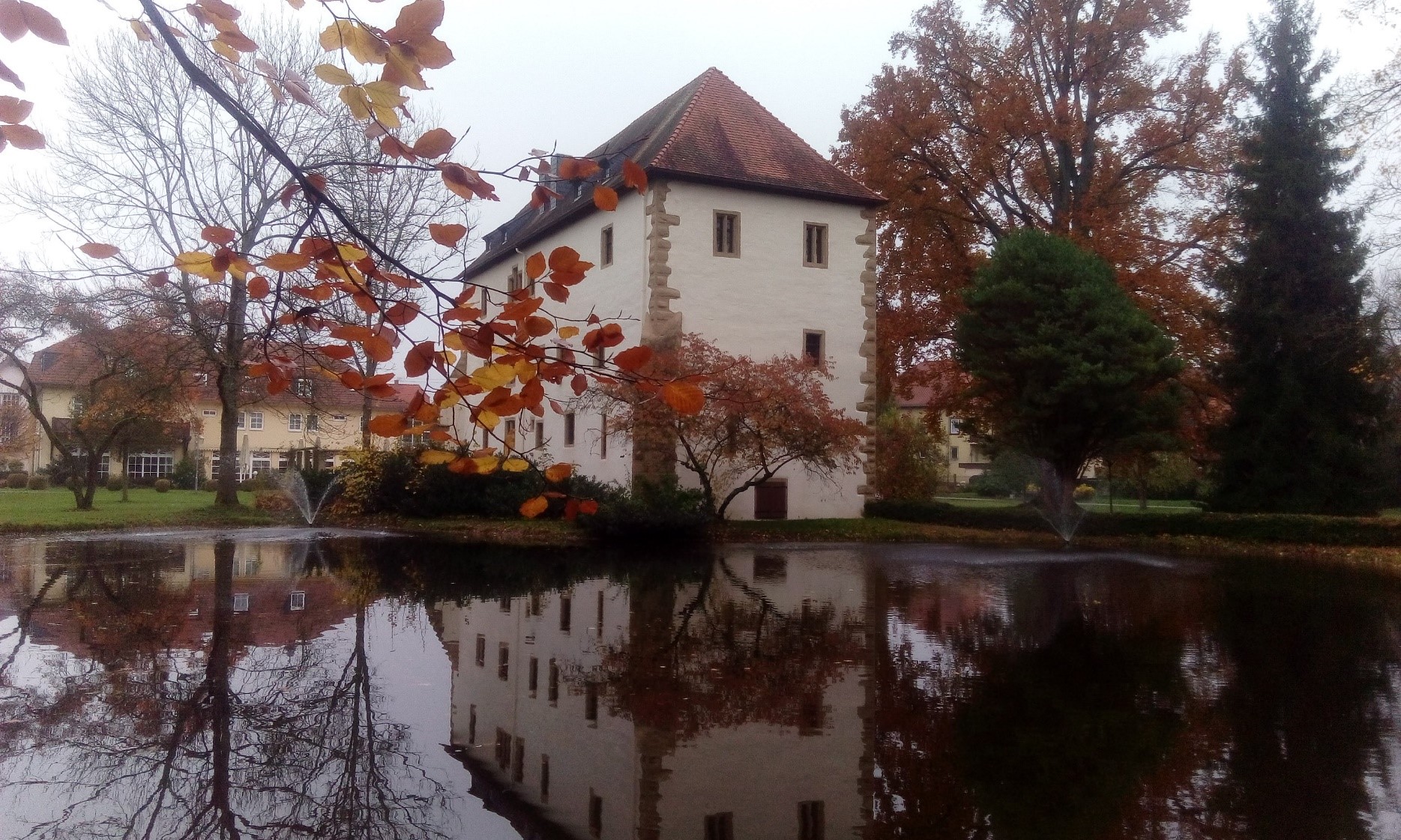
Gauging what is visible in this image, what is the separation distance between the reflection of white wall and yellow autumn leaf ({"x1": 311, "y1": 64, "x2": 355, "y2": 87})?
3.18m

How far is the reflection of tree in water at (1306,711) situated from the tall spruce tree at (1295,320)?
12.4m

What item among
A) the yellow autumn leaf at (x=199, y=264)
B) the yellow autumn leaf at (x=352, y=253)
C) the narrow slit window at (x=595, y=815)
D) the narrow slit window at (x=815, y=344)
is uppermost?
the narrow slit window at (x=815, y=344)

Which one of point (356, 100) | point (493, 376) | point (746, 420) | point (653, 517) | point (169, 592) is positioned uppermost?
point (746, 420)

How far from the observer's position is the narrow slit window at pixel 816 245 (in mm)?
26750

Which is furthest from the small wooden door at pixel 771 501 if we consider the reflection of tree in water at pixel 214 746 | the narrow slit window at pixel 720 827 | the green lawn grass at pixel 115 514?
the narrow slit window at pixel 720 827

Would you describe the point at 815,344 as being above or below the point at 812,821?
above

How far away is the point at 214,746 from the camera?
18.4ft

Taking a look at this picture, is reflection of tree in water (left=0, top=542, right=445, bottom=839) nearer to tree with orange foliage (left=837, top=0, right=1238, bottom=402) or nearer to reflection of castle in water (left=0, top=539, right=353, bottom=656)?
reflection of castle in water (left=0, top=539, right=353, bottom=656)

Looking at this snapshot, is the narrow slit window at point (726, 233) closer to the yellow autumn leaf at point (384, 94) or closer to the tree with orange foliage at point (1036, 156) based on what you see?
the tree with orange foliage at point (1036, 156)

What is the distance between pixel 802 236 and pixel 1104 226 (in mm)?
7952

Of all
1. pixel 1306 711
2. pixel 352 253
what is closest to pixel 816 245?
pixel 1306 711

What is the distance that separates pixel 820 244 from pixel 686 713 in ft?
71.2

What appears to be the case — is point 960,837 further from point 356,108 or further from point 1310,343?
point 1310,343

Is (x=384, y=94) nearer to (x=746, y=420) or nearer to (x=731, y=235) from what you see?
(x=746, y=420)
